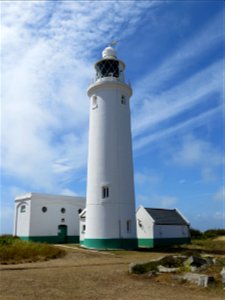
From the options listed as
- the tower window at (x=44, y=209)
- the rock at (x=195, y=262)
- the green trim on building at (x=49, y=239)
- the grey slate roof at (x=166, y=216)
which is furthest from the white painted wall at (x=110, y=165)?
the rock at (x=195, y=262)

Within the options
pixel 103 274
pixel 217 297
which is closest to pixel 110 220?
pixel 103 274

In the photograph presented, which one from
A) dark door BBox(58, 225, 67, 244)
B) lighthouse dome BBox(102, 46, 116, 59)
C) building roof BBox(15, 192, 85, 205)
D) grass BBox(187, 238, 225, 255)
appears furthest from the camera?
dark door BBox(58, 225, 67, 244)

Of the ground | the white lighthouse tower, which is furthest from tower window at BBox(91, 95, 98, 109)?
the ground

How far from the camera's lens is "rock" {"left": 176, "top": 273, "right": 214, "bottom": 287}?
8587 millimetres

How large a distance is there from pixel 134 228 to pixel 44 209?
479 inches

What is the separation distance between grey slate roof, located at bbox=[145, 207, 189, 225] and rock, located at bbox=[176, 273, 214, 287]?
19255 millimetres

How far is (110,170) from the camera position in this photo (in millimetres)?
22312

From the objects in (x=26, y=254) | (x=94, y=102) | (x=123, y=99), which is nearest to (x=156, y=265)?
(x=26, y=254)

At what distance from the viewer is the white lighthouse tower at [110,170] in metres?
21.8

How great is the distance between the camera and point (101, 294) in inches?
316

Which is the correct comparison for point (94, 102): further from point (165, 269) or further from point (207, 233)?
point (207, 233)

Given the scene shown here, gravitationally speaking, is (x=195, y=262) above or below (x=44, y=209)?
below

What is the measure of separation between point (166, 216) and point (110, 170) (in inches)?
435

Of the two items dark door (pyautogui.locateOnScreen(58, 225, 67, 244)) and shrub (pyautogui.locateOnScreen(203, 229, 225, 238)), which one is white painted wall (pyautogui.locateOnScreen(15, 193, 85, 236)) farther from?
shrub (pyautogui.locateOnScreen(203, 229, 225, 238))
